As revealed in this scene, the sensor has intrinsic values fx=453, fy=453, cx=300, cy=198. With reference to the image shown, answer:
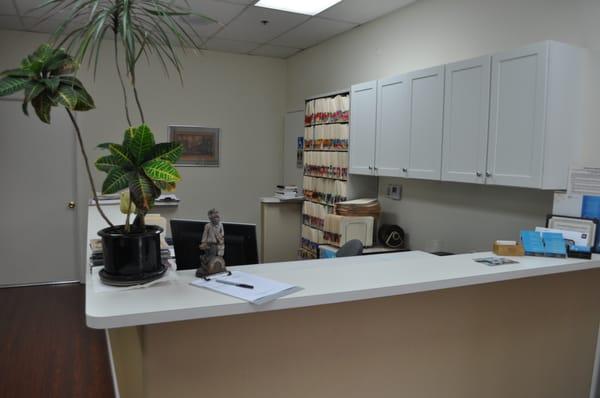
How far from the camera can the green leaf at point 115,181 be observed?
145cm

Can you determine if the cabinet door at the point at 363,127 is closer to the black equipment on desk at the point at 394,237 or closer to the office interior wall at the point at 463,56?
the office interior wall at the point at 463,56

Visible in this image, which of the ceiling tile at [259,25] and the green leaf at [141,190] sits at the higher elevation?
the ceiling tile at [259,25]

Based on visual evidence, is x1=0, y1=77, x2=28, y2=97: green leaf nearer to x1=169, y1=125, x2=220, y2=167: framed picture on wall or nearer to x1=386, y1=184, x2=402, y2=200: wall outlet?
x1=386, y1=184, x2=402, y2=200: wall outlet

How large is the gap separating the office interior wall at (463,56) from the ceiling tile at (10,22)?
11.1 ft

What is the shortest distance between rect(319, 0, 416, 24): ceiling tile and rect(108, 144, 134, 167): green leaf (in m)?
3.06

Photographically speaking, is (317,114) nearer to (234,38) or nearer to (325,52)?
(325,52)

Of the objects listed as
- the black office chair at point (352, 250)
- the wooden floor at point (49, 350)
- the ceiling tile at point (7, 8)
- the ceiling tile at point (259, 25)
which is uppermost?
the ceiling tile at point (259, 25)

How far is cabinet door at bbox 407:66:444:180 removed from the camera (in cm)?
326

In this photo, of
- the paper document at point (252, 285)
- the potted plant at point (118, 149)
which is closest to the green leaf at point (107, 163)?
the potted plant at point (118, 149)

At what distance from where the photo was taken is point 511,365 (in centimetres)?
244

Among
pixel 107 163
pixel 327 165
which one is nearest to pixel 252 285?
pixel 107 163

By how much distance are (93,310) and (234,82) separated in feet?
16.9

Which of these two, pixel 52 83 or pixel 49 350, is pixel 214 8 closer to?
pixel 52 83

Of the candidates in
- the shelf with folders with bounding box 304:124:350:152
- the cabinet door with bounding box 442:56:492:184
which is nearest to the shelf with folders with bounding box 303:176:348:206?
the shelf with folders with bounding box 304:124:350:152
